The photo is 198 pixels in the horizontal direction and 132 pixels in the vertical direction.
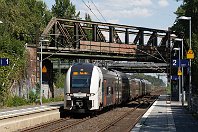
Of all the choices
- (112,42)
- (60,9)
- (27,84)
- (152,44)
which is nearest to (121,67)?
(60,9)

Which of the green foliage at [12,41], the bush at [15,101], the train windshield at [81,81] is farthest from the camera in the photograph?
the green foliage at [12,41]

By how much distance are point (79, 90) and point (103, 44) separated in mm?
25986

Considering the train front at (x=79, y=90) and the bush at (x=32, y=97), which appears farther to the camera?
the bush at (x=32, y=97)

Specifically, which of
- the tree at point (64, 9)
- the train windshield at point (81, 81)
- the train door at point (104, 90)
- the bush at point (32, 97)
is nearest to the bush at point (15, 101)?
the bush at point (32, 97)

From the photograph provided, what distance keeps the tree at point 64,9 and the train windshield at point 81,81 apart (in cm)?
7065

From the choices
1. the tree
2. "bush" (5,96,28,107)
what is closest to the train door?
"bush" (5,96,28,107)

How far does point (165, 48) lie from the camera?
59594mm

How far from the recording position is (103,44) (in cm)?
5478

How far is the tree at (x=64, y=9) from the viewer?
9962cm

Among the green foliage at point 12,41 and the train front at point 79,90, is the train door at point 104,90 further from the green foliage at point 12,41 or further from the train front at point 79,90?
the green foliage at point 12,41

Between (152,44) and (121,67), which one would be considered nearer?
(152,44)

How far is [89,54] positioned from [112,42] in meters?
3.59

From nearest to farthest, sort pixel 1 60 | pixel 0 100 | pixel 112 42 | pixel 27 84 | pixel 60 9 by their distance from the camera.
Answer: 1. pixel 1 60
2. pixel 0 100
3. pixel 27 84
4. pixel 112 42
5. pixel 60 9

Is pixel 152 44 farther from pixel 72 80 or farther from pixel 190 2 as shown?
pixel 72 80
